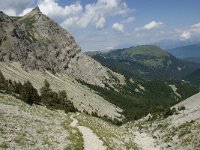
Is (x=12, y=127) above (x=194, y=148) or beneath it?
above

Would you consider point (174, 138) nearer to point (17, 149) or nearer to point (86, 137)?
point (86, 137)

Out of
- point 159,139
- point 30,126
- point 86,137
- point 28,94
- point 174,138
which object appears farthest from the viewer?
point 28,94

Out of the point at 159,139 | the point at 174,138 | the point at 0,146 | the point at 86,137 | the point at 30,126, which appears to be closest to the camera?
the point at 0,146

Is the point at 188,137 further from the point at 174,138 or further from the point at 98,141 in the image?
the point at 98,141

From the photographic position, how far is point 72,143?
49.5 m

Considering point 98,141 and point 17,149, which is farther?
point 98,141

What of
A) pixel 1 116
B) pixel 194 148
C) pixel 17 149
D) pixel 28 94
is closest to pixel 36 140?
pixel 17 149

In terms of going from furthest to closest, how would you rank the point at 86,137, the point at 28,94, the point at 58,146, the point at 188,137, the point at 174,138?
1. the point at 28,94
2. the point at 174,138
3. the point at 188,137
4. the point at 86,137
5. the point at 58,146

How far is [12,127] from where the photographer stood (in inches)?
1927

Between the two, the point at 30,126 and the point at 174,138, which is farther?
the point at 174,138

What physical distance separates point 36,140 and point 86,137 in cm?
1421

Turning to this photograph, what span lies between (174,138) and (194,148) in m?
16.7

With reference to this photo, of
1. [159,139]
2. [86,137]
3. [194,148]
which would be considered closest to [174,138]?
[159,139]

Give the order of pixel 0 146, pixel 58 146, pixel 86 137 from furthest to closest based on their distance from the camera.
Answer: pixel 86 137 → pixel 58 146 → pixel 0 146
